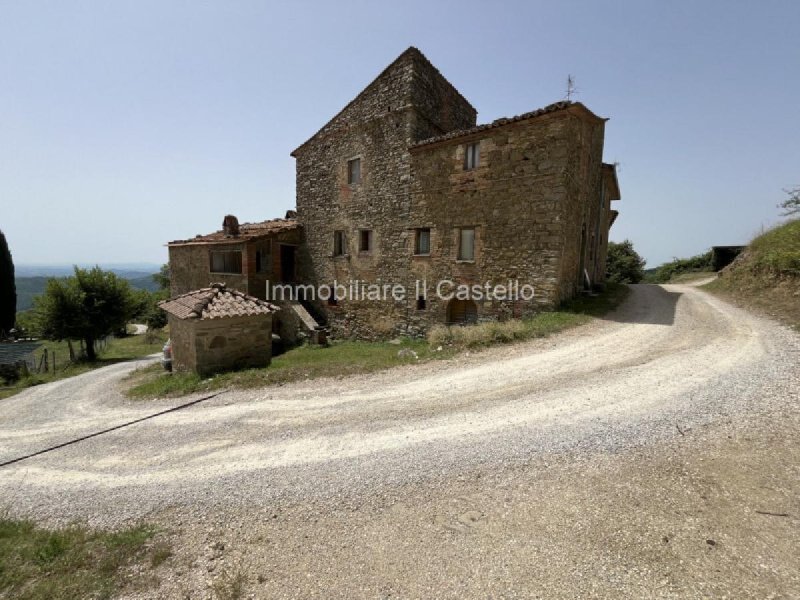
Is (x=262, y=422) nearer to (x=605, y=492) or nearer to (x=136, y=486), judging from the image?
(x=136, y=486)

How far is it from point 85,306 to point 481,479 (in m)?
26.0

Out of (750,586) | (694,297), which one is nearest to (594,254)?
(694,297)

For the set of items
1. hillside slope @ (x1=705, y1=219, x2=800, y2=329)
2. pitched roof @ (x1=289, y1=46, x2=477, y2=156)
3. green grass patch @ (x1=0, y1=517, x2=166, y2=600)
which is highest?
pitched roof @ (x1=289, y1=46, x2=477, y2=156)

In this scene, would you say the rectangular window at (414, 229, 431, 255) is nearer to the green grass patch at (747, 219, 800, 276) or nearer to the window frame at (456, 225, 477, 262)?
the window frame at (456, 225, 477, 262)

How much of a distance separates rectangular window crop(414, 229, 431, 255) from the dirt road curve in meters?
7.86

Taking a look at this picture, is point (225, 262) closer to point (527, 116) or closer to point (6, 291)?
point (527, 116)

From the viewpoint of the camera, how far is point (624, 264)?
3309 cm

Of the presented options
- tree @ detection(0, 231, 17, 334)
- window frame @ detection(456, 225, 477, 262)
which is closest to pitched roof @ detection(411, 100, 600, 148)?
window frame @ detection(456, 225, 477, 262)

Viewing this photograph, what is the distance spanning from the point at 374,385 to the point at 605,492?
474 cm

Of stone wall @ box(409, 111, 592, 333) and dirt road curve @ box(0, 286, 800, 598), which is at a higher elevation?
stone wall @ box(409, 111, 592, 333)

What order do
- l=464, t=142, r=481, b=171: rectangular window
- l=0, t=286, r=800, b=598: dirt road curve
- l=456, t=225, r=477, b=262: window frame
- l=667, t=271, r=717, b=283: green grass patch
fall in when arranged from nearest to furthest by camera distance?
l=0, t=286, r=800, b=598: dirt road curve, l=464, t=142, r=481, b=171: rectangular window, l=456, t=225, r=477, b=262: window frame, l=667, t=271, r=717, b=283: green grass patch

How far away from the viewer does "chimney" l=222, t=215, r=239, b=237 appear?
59.2 ft

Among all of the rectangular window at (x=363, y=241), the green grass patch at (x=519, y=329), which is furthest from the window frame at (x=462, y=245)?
the rectangular window at (x=363, y=241)

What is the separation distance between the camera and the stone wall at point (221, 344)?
9.96m
